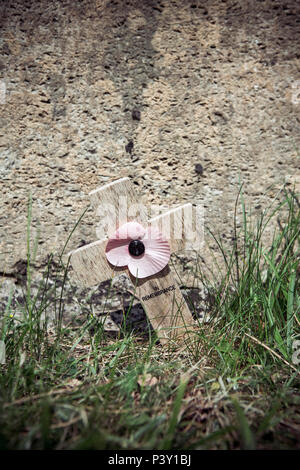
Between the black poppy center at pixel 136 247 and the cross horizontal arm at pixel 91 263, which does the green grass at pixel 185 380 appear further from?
the black poppy center at pixel 136 247

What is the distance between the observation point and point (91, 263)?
52.2 inches

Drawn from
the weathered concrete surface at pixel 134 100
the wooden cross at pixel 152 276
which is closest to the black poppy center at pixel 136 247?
the wooden cross at pixel 152 276

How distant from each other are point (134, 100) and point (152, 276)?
77 centimetres

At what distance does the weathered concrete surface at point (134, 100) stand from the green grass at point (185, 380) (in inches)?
8.6

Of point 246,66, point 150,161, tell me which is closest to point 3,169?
point 150,161

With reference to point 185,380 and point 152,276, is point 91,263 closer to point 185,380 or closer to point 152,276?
point 152,276

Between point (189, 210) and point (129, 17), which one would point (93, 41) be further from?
point (189, 210)

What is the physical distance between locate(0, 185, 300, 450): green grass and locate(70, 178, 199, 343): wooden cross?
97mm

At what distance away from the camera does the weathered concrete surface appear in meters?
1.55

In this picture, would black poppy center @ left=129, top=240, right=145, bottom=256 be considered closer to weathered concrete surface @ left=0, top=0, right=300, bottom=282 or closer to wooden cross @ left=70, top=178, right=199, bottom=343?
wooden cross @ left=70, top=178, right=199, bottom=343

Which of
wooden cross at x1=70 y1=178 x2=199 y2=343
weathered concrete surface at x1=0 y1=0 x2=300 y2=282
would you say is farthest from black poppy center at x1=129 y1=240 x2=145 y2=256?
weathered concrete surface at x1=0 y1=0 x2=300 y2=282

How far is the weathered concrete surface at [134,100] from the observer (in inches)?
60.9

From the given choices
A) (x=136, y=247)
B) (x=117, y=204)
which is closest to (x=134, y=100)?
(x=117, y=204)
